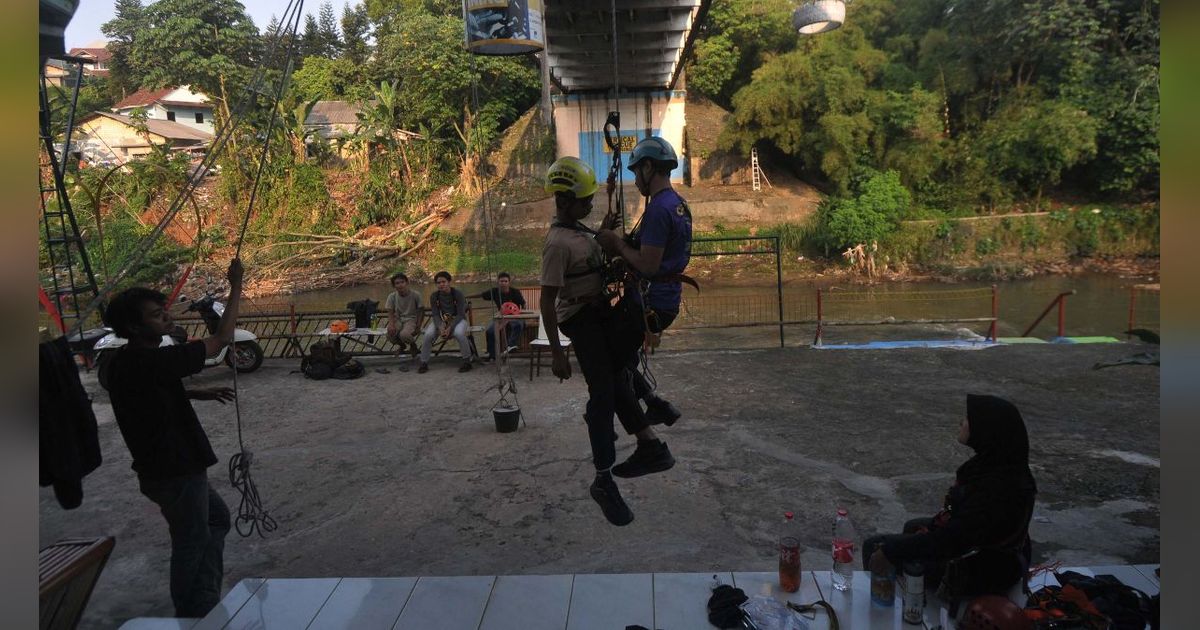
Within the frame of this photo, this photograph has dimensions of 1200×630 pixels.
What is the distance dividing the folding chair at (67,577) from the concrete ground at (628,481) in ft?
3.73

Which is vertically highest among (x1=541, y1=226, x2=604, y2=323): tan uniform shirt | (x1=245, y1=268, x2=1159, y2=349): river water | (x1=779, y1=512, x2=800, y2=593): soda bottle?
(x1=541, y1=226, x2=604, y2=323): tan uniform shirt

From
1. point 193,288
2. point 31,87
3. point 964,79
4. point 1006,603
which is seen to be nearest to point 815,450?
point 1006,603

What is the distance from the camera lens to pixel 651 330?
13.9 feet

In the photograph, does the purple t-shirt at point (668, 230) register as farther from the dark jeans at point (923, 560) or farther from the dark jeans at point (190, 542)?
the dark jeans at point (190, 542)

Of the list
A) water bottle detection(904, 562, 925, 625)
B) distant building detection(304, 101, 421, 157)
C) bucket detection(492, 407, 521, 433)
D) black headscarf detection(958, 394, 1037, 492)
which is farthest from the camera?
distant building detection(304, 101, 421, 157)

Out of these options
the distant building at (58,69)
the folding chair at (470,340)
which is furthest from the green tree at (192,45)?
the distant building at (58,69)

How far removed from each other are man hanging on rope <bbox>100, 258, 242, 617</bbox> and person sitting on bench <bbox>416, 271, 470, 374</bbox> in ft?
23.9

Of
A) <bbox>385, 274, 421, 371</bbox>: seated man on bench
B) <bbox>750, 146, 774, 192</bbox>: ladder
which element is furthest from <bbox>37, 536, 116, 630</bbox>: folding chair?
<bbox>750, 146, 774, 192</bbox>: ladder

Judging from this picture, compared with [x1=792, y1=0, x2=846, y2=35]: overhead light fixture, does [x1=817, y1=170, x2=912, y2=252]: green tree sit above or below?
below

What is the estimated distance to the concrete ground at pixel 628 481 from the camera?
562cm

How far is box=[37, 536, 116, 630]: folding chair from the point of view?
354cm

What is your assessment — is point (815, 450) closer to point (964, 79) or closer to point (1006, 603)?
point (1006, 603)

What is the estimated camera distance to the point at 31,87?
5.49 feet

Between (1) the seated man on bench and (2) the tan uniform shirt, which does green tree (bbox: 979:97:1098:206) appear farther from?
(2) the tan uniform shirt
